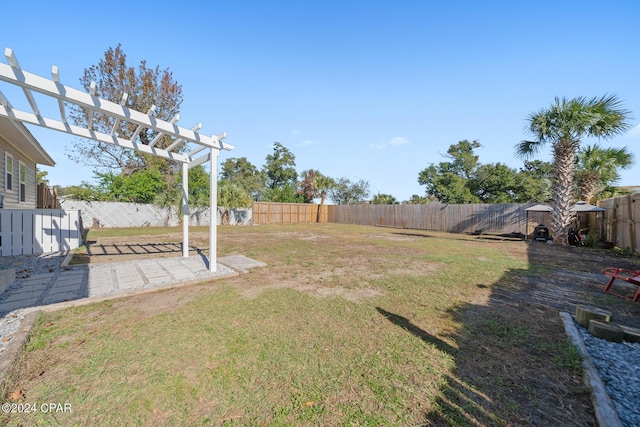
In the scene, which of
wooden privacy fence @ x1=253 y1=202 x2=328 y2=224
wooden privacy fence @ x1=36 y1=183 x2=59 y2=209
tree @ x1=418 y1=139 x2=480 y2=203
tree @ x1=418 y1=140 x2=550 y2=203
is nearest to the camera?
wooden privacy fence @ x1=36 y1=183 x2=59 y2=209

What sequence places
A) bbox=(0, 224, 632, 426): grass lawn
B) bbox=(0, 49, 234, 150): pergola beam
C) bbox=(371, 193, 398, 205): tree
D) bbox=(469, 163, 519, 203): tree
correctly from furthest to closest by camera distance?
bbox=(371, 193, 398, 205): tree → bbox=(469, 163, 519, 203): tree → bbox=(0, 49, 234, 150): pergola beam → bbox=(0, 224, 632, 426): grass lawn

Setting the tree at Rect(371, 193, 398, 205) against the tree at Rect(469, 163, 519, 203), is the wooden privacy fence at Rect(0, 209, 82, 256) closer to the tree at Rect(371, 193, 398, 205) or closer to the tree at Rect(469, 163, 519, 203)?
the tree at Rect(371, 193, 398, 205)

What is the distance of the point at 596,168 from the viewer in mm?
11148

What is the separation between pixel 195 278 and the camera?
14.2 feet

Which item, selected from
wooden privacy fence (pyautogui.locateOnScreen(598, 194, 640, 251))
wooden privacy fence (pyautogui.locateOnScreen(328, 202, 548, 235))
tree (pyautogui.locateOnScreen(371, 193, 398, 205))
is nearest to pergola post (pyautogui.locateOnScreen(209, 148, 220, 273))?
wooden privacy fence (pyautogui.locateOnScreen(598, 194, 640, 251))

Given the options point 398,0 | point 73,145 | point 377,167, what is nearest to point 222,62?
point 398,0

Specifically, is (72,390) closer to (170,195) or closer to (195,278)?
(195,278)

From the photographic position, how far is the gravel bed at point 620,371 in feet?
5.24

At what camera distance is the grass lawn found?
158 cm

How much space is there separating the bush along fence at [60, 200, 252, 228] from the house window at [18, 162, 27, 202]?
5443 mm

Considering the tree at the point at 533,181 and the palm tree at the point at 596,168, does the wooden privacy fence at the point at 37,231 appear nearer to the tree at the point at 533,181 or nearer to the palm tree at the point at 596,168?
the palm tree at the point at 596,168

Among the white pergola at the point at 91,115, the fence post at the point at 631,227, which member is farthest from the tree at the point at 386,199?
the white pergola at the point at 91,115

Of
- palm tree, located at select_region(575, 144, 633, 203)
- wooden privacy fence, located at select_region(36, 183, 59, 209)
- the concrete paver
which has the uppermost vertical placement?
palm tree, located at select_region(575, 144, 633, 203)

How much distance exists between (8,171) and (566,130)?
1843 centimetres
